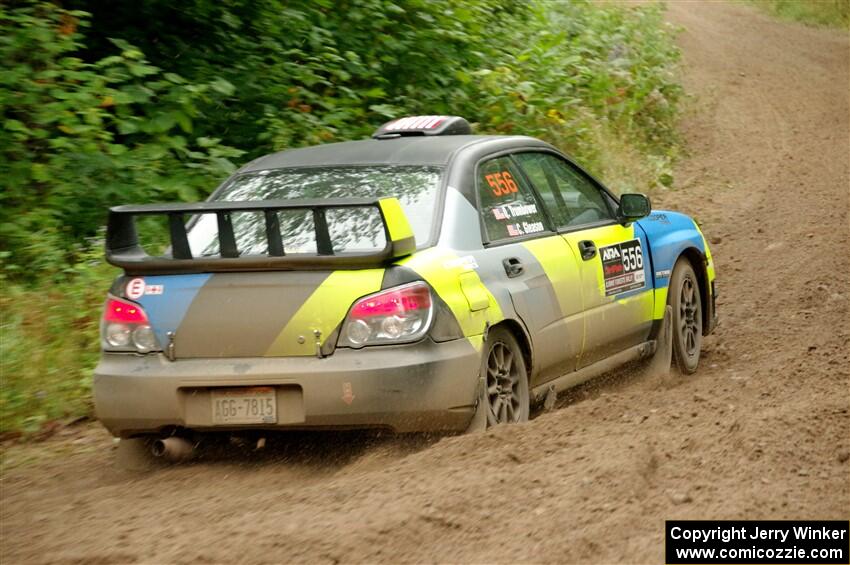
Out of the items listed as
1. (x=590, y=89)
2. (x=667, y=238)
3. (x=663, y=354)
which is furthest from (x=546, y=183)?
(x=590, y=89)

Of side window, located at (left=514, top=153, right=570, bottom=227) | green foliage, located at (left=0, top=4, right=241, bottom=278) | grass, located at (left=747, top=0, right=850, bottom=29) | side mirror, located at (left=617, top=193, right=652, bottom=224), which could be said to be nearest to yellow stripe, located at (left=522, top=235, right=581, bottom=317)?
side window, located at (left=514, top=153, right=570, bottom=227)

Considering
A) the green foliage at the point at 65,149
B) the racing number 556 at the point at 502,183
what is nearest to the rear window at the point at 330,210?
the racing number 556 at the point at 502,183

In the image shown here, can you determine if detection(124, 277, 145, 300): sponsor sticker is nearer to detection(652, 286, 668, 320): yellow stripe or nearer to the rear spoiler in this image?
the rear spoiler

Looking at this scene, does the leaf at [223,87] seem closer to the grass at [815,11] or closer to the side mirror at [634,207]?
the side mirror at [634,207]

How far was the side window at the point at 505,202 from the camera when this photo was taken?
628 centimetres

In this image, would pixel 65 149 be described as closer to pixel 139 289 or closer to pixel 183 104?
pixel 183 104

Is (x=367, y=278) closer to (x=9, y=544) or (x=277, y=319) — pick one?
(x=277, y=319)

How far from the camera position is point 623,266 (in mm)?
7238

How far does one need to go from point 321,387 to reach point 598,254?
2245mm

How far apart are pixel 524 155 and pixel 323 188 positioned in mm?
1262

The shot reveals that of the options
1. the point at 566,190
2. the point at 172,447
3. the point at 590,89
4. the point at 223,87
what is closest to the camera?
the point at 172,447

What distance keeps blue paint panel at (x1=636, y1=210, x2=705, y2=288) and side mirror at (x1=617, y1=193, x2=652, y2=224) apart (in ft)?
0.97

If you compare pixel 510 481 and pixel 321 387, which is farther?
pixel 321 387

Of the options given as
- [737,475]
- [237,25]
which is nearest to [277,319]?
[737,475]
